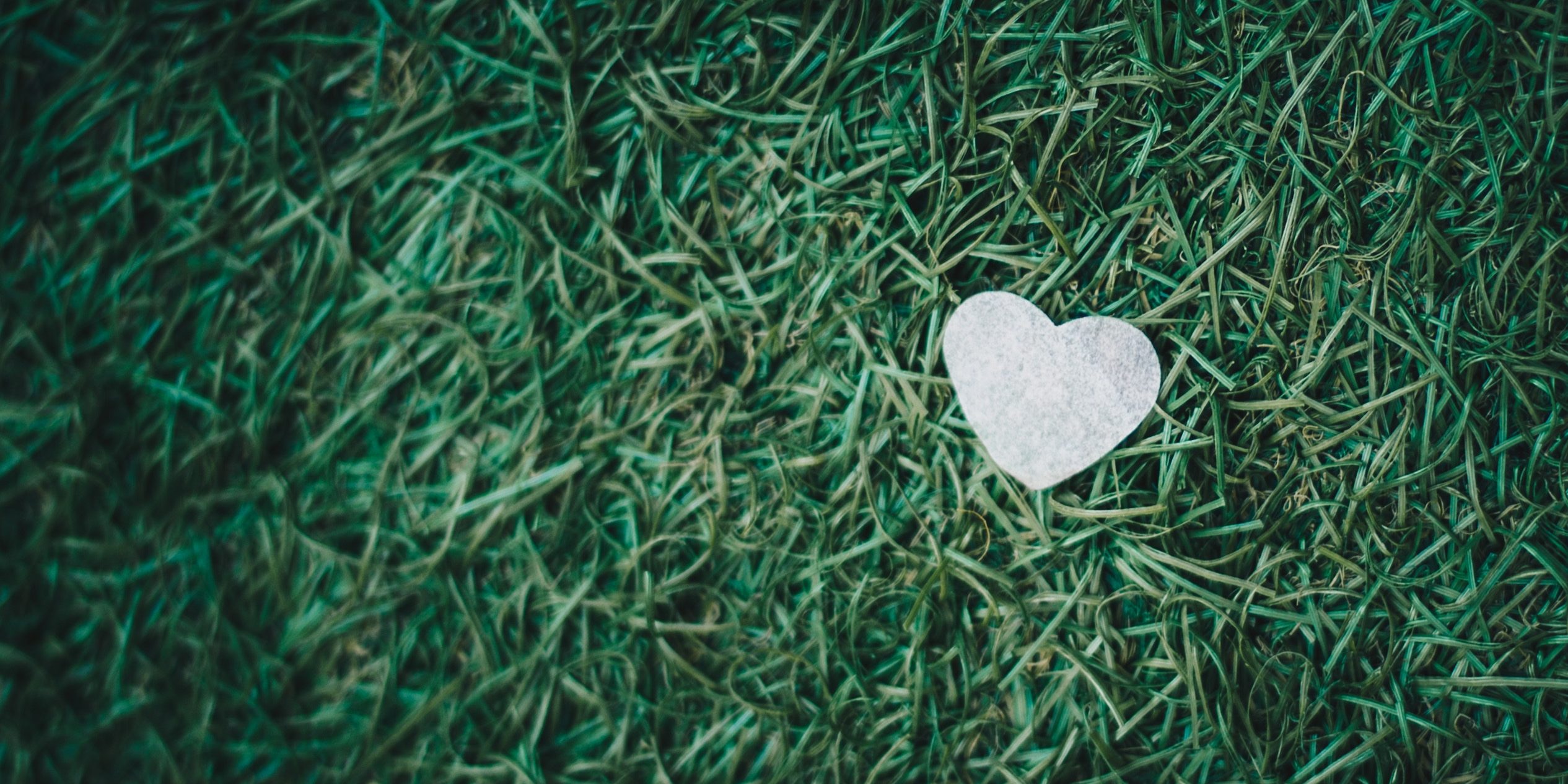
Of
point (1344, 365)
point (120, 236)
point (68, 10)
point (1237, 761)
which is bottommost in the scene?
point (1237, 761)

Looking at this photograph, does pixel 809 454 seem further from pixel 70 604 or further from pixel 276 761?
pixel 70 604

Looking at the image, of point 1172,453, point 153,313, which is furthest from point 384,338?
point 1172,453

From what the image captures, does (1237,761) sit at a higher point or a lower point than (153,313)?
lower
